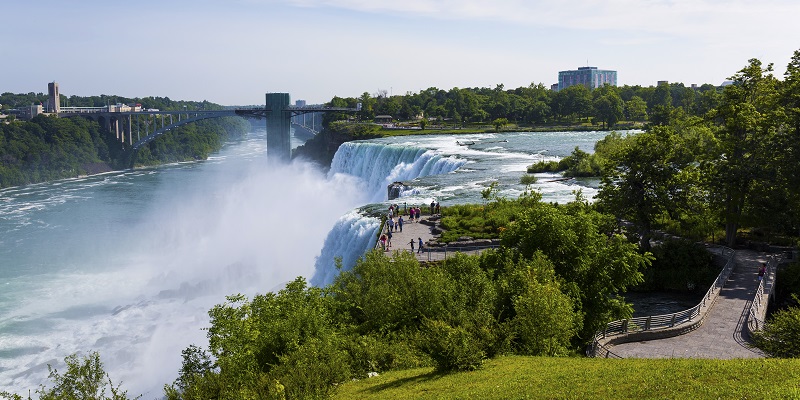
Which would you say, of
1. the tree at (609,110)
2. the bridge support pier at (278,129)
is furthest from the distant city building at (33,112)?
the tree at (609,110)

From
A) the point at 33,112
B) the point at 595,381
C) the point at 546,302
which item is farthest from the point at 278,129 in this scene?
the point at 595,381

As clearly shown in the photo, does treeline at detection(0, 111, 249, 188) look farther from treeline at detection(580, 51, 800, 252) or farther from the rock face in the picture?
treeline at detection(580, 51, 800, 252)

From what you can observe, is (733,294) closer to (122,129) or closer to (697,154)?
(697,154)

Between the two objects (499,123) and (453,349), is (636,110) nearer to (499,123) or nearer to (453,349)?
(499,123)

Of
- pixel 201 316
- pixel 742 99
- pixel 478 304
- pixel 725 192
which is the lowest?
pixel 201 316

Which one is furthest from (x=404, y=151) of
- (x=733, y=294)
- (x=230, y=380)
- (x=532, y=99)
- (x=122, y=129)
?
(x=122, y=129)
